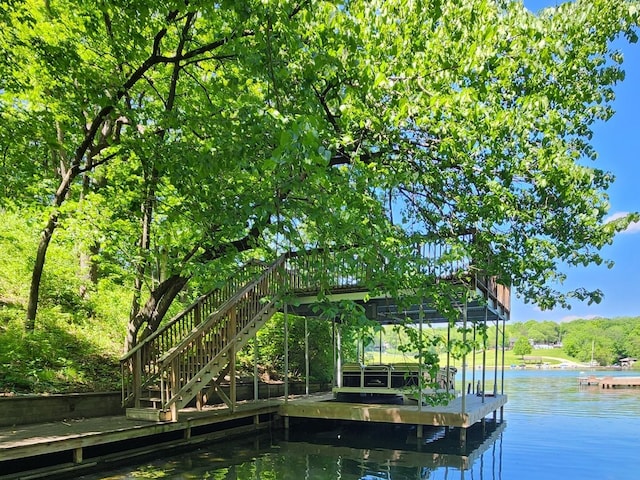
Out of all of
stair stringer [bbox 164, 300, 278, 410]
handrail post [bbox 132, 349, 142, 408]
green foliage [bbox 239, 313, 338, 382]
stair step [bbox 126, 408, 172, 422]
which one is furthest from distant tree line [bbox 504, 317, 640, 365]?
stair step [bbox 126, 408, 172, 422]

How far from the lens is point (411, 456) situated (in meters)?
8.61

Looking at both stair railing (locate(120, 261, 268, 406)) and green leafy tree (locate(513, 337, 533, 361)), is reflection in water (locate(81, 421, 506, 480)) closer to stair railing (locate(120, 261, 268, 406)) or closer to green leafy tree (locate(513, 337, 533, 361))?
stair railing (locate(120, 261, 268, 406))

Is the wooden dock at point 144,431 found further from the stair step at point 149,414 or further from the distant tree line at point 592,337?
the distant tree line at point 592,337

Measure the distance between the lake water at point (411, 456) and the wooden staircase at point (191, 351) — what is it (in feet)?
3.45

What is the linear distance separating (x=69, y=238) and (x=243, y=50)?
590cm

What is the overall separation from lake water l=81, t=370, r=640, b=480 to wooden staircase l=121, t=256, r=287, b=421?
1.05m

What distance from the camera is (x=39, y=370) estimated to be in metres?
8.46

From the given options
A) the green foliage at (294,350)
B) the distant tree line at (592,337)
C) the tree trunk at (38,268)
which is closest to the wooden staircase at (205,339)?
the tree trunk at (38,268)

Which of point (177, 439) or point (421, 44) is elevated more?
point (421, 44)

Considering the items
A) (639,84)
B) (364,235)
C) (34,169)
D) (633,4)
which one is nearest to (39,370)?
(34,169)

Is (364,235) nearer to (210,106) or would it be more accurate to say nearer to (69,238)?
(210,106)

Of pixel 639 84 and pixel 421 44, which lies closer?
pixel 421 44

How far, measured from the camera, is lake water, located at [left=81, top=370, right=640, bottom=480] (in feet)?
23.7

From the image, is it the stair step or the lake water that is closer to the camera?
the lake water
